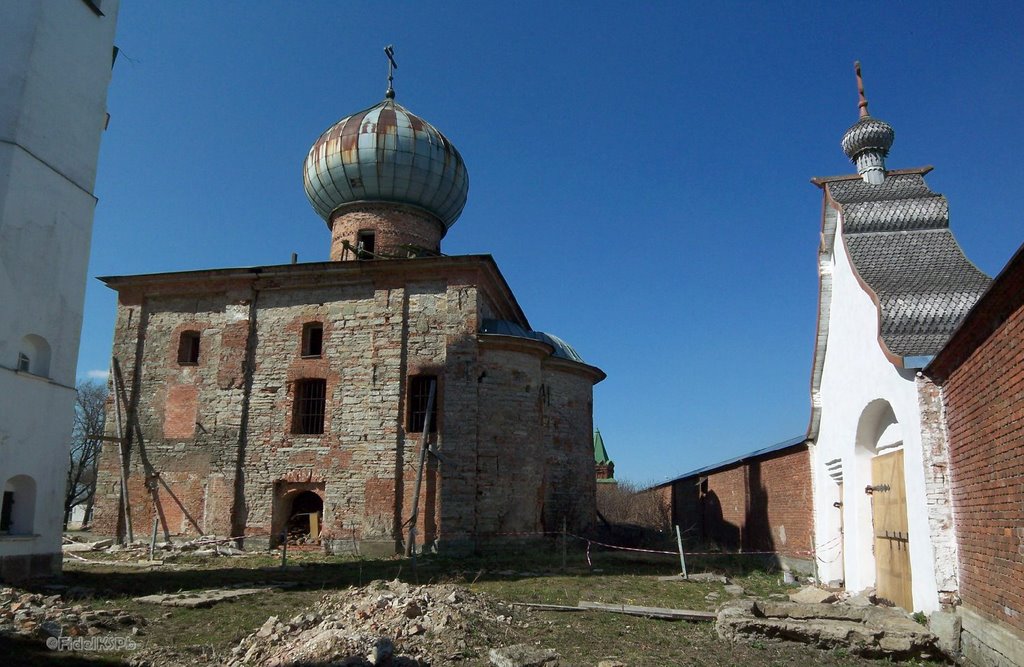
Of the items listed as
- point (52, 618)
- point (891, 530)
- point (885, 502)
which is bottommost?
point (52, 618)

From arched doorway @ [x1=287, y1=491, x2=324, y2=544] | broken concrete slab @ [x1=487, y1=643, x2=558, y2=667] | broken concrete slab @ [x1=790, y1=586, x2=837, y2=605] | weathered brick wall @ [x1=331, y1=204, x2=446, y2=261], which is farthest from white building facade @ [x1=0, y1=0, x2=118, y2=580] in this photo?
broken concrete slab @ [x1=790, y1=586, x2=837, y2=605]

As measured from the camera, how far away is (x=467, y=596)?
8.97 metres

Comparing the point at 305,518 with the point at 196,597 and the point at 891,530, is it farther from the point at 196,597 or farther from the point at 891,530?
the point at 891,530

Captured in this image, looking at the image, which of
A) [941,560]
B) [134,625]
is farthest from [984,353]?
[134,625]

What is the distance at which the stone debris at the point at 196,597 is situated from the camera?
9.91 metres

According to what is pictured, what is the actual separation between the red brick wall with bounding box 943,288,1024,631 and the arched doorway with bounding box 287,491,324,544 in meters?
14.3

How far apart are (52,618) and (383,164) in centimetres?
1502

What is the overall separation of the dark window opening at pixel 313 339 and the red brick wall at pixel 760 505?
10879mm

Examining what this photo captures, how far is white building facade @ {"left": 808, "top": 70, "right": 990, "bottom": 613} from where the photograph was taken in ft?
26.7

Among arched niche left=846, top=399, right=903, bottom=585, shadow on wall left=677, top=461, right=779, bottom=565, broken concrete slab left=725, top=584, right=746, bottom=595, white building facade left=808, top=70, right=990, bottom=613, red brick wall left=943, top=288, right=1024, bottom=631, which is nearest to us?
red brick wall left=943, top=288, right=1024, bottom=631

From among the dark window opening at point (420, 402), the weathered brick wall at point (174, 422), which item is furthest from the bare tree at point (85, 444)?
the dark window opening at point (420, 402)

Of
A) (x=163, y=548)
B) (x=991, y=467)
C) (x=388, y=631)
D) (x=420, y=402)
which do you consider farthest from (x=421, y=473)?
(x=991, y=467)

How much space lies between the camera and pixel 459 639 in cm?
745

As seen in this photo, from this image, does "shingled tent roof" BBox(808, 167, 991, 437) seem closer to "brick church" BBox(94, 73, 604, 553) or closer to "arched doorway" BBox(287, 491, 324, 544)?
"brick church" BBox(94, 73, 604, 553)
